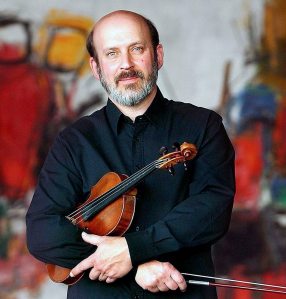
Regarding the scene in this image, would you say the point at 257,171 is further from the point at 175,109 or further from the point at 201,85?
the point at 175,109

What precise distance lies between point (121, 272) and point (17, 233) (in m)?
2.39

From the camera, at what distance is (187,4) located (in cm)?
514

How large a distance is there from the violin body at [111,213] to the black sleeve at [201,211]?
0.14ft

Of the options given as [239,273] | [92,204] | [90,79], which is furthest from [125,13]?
[239,273]

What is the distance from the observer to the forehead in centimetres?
279

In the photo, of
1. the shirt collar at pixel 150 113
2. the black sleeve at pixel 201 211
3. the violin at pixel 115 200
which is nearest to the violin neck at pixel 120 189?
the violin at pixel 115 200

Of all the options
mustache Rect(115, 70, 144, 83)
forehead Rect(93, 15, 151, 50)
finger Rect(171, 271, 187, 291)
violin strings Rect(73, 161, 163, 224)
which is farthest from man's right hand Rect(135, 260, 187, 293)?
forehead Rect(93, 15, 151, 50)

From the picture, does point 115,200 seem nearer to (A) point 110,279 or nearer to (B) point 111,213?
(B) point 111,213

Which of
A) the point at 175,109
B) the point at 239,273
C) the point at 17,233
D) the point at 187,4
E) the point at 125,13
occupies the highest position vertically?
the point at 187,4

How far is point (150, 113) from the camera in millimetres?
2828

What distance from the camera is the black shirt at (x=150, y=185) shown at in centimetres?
264

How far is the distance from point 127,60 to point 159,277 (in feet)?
2.11

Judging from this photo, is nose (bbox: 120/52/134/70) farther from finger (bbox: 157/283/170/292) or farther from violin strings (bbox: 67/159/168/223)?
finger (bbox: 157/283/170/292)

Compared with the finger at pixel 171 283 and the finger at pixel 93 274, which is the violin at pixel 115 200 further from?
the finger at pixel 171 283
